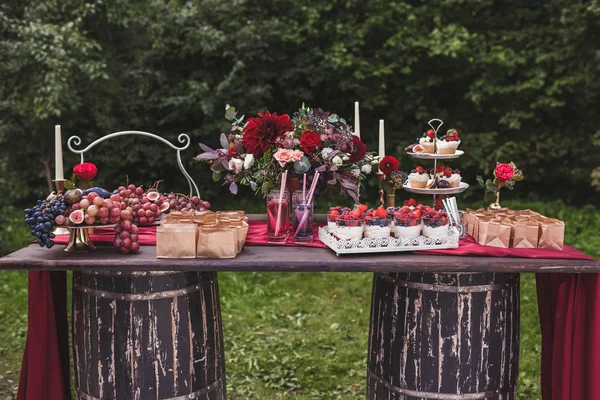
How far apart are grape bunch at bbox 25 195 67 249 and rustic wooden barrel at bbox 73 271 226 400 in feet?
0.85

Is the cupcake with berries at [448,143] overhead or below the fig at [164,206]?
overhead

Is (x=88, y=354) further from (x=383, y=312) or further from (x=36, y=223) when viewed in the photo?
(x=383, y=312)

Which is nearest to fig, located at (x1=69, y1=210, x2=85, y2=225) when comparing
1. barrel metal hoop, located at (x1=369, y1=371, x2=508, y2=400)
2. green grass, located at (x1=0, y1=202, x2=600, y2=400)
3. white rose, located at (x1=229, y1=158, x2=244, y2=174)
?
white rose, located at (x1=229, y1=158, x2=244, y2=174)

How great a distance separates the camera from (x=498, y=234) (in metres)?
2.50

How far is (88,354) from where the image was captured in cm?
248

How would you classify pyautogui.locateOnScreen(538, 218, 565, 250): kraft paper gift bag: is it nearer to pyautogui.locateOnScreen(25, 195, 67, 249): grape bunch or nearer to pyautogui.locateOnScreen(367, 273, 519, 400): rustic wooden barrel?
pyautogui.locateOnScreen(367, 273, 519, 400): rustic wooden barrel

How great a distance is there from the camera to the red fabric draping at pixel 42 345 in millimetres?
2602

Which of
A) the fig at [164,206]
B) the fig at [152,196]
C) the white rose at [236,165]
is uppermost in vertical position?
the white rose at [236,165]

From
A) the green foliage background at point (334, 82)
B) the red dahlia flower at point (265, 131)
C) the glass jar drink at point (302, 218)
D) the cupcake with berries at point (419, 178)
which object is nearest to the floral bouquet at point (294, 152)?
the red dahlia flower at point (265, 131)

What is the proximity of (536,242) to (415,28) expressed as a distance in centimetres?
689

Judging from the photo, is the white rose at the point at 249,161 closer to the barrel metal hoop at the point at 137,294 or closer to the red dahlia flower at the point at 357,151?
the red dahlia flower at the point at 357,151

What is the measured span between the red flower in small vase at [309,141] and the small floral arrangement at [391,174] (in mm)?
339

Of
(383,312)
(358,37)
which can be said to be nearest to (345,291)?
(383,312)

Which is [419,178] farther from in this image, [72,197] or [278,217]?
[72,197]
